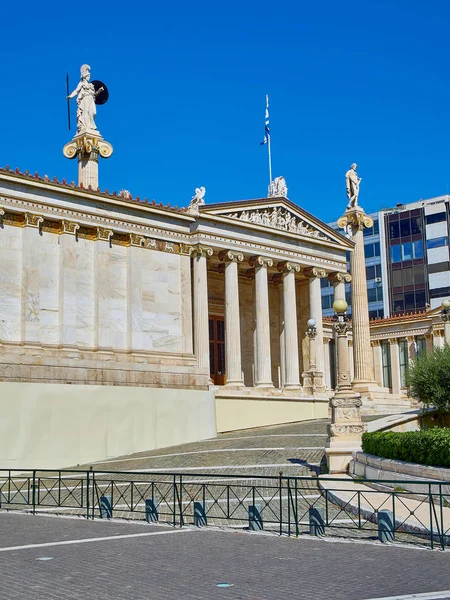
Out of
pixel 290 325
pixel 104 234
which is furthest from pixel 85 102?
pixel 290 325

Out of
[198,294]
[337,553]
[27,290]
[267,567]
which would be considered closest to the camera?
[267,567]

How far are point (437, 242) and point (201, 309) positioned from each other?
154 feet

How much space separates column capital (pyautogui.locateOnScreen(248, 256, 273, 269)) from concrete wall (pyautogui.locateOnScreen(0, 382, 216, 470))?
1037 centimetres

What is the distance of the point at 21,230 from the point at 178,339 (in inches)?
383

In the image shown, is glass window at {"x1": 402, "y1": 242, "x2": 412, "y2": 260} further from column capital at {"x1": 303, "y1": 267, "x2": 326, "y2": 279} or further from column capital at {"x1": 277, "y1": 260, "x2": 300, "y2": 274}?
column capital at {"x1": 277, "y1": 260, "x2": 300, "y2": 274}

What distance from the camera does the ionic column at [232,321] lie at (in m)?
44.8

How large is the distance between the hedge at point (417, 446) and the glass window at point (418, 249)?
65.5 metres

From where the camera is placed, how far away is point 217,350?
51.0 meters

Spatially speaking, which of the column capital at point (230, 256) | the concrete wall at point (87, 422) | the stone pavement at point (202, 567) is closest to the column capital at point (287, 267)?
the column capital at point (230, 256)

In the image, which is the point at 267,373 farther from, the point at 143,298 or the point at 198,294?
the point at 143,298

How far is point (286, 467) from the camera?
25797 millimetres

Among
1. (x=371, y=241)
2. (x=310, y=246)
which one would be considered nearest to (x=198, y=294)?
(x=310, y=246)

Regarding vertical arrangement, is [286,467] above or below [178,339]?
below

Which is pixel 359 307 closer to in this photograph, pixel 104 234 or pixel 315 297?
pixel 315 297
